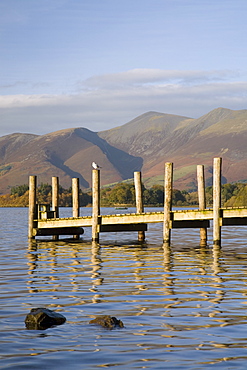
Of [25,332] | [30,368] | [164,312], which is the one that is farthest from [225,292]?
[30,368]

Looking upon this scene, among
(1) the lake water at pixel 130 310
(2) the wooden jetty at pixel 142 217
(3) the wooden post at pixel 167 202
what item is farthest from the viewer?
(3) the wooden post at pixel 167 202

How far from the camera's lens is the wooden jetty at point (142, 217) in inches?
1234

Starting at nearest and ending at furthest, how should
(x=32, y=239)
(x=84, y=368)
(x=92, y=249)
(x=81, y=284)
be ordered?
(x=84, y=368) → (x=81, y=284) → (x=92, y=249) → (x=32, y=239)

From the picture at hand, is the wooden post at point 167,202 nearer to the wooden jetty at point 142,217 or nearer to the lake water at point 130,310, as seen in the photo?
the wooden jetty at point 142,217

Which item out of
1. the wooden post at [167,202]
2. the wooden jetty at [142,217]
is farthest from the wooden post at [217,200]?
the wooden post at [167,202]

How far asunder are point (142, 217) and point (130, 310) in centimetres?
1852

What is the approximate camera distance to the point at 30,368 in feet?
35.8

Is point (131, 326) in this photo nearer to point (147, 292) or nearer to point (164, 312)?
point (164, 312)

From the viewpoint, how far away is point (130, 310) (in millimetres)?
15391

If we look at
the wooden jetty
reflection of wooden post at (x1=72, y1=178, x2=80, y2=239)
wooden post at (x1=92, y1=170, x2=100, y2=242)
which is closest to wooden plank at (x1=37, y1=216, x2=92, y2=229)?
the wooden jetty

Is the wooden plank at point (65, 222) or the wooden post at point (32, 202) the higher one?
the wooden post at point (32, 202)

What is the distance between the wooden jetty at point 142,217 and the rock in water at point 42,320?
1819cm

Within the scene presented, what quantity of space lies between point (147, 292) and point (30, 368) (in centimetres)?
752

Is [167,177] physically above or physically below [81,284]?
above
